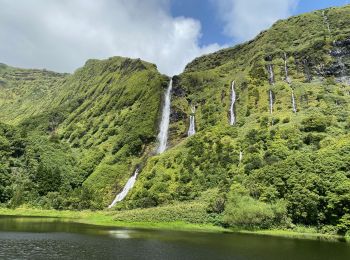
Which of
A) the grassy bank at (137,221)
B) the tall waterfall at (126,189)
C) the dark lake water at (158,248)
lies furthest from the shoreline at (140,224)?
the tall waterfall at (126,189)

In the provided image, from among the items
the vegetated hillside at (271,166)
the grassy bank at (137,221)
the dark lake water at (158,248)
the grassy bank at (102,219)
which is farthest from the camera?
the grassy bank at (102,219)

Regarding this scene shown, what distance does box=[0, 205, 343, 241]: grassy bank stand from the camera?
96750 millimetres

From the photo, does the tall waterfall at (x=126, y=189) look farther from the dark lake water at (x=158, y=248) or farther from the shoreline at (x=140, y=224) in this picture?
the dark lake water at (x=158, y=248)

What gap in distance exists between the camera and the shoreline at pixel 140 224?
307 feet

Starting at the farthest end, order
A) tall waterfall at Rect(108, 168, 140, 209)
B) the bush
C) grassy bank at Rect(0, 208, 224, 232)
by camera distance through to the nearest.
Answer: tall waterfall at Rect(108, 168, 140, 209)
grassy bank at Rect(0, 208, 224, 232)
the bush

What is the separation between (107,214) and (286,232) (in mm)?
65747

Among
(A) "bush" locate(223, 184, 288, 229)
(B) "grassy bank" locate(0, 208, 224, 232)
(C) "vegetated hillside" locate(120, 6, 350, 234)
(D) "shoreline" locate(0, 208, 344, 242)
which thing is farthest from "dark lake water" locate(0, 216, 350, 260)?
(B) "grassy bank" locate(0, 208, 224, 232)

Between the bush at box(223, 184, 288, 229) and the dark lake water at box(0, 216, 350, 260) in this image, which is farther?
the bush at box(223, 184, 288, 229)

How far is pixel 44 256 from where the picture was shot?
57219 millimetres

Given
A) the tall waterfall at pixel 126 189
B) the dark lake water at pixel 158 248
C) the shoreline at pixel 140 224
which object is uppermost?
the tall waterfall at pixel 126 189

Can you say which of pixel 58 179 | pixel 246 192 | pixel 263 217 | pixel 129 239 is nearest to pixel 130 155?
pixel 58 179

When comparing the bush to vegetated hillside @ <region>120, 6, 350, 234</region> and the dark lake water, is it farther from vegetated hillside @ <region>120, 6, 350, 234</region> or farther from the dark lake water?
the dark lake water

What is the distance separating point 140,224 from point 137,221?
163 inches

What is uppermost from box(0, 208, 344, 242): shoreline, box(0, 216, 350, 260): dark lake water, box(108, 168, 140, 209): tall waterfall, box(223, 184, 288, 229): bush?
box(108, 168, 140, 209): tall waterfall
